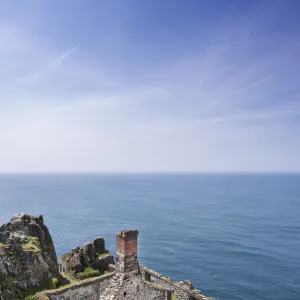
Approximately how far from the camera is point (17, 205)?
129750mm

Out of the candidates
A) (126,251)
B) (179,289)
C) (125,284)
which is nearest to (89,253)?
(179,289)

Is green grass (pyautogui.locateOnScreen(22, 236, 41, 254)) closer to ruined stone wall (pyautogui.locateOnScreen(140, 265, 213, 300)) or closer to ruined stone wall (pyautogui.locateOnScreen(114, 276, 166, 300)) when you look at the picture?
ruined stone wall (pyautogui.locateOnScreen(140, 265, 213, 300))

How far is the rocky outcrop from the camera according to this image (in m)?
31.0

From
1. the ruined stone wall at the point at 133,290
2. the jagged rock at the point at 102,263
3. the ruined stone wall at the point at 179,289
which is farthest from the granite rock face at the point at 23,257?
the ruined stone wall at the point at 133,290

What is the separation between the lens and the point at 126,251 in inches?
615

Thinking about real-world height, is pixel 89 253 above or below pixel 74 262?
above

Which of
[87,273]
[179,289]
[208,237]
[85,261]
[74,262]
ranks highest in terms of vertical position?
[74,262]

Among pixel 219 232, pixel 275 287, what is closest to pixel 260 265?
pixel 275 287

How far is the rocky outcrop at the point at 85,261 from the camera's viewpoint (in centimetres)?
3104

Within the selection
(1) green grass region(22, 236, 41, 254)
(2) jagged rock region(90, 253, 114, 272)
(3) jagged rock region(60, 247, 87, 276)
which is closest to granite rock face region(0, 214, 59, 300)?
(1) green grass region(22, 236, 41, 254)

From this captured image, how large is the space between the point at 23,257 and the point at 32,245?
1.27 metres

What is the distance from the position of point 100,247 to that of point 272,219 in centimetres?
8900

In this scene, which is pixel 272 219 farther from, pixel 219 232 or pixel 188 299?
pixel 188 299

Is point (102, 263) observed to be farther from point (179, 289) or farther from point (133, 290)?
point (133, 290)
